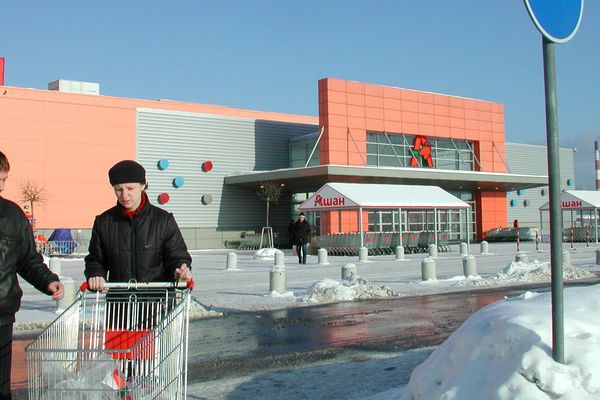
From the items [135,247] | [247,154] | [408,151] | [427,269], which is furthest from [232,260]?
[408,151]

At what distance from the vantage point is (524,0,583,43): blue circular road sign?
4.52 m

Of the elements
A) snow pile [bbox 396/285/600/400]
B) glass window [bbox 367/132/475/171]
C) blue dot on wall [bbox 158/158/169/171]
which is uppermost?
glass window [bbox 367/132/475/171]

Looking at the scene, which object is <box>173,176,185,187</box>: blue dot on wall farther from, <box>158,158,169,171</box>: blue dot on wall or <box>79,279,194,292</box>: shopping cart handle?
<box>79,279,194,292</box>: shopping cart handle

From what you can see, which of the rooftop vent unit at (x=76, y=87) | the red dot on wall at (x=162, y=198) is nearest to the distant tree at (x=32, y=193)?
the red dot on wall at (x=162, y=198)

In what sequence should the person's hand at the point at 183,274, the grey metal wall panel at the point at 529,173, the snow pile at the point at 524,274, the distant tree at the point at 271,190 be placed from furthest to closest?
the grey metal wall panel at the point at 529,173, the distant tree at the point at 271,190, the snow pile at the point at 524,274, the person's hand at the point at 183,274

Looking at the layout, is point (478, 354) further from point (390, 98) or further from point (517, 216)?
point (517, 216)

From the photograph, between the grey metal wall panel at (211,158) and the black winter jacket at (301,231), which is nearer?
the black winter jacket at (301,231)

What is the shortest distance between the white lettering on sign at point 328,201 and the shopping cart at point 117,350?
27402 millimetres

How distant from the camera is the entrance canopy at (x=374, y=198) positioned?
106ft

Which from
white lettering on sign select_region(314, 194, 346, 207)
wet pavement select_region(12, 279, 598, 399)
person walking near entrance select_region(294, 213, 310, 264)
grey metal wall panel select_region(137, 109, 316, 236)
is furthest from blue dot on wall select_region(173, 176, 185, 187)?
wet pavement select_region(12, 279, 598, 399)

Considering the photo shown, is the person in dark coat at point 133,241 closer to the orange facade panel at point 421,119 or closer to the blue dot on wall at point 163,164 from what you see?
the orange facade panel at point 421,119

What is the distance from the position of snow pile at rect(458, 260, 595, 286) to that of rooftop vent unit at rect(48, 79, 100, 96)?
36870 millimetres

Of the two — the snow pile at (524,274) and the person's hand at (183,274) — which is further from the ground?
the person's hand at (183,274)

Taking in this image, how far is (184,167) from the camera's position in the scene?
44219 millimetres
